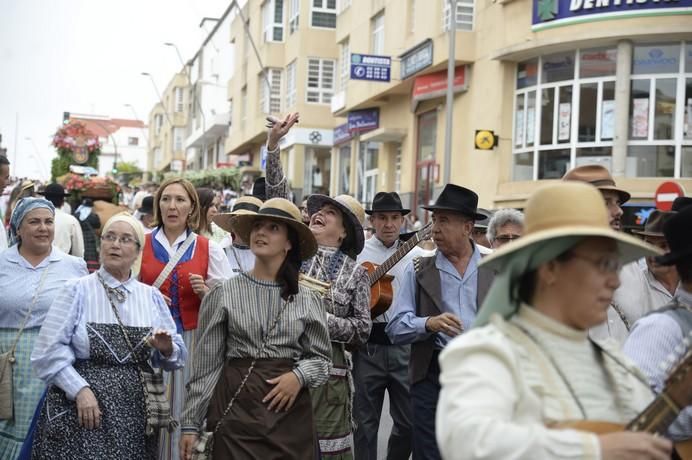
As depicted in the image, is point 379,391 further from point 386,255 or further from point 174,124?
point 174,124

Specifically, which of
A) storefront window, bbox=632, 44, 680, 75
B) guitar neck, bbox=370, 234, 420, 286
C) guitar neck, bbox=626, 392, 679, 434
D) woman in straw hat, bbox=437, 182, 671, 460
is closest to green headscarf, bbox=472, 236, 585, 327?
woman in straw hat, bbox=437, 182, 671, 460

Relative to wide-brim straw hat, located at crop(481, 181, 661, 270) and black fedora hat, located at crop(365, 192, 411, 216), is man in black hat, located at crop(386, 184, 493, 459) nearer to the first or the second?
black fedora hat, located at crop(365, 192, 411, 216)

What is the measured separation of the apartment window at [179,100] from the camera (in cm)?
8831

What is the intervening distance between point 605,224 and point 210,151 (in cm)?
7019

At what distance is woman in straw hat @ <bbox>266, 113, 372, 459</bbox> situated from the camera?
19.4ft

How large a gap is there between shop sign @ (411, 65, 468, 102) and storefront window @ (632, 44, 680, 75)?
5.30m

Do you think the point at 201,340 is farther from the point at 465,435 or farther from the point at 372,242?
the point at 372,242

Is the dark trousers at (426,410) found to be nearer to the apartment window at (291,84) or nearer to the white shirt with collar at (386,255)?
the white shirt with collar at (386,255)

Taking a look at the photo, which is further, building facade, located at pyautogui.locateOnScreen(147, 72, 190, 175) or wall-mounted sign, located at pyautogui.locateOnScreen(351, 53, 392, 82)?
building facade, located at pyautogui.locateOnScreen(147, 72, 190, 175)

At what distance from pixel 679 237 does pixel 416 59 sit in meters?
23.8

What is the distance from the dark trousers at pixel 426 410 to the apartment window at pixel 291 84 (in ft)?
122

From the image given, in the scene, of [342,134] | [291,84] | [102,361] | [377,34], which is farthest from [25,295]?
[291,84]

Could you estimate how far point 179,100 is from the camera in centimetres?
8875

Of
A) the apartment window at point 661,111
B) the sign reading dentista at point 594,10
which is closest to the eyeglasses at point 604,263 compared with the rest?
the sign reading dentista at point 594,10
